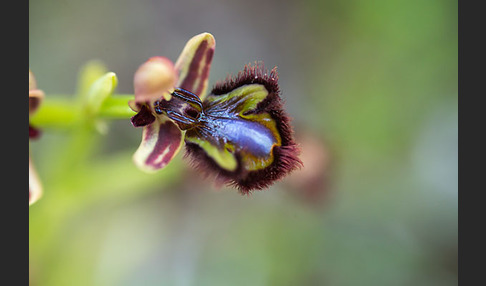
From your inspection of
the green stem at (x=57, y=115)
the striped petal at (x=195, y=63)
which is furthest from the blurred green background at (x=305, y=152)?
the striped petal at (x=195, y=63)

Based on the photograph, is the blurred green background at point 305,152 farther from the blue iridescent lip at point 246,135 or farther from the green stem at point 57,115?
the blue iridescent lip at point 246,135

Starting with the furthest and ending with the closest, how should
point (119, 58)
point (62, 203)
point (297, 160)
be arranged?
point (119, 58)
point (62, 203)
point (297, 160)

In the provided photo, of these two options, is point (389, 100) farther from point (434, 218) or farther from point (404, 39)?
point (434, 218)

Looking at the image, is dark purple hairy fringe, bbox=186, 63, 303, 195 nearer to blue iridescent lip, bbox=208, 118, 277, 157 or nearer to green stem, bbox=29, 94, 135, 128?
blue iridescent lip, bbox=208, 118, 277, 157

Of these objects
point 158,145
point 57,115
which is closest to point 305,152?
point 57,115

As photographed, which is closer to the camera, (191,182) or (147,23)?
(191,182)

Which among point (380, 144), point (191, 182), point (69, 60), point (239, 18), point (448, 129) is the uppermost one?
point (239, 18)

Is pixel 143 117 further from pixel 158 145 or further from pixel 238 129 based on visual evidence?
pixel 238 129

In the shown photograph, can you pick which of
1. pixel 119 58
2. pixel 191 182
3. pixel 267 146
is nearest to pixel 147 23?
pixel 119 58
